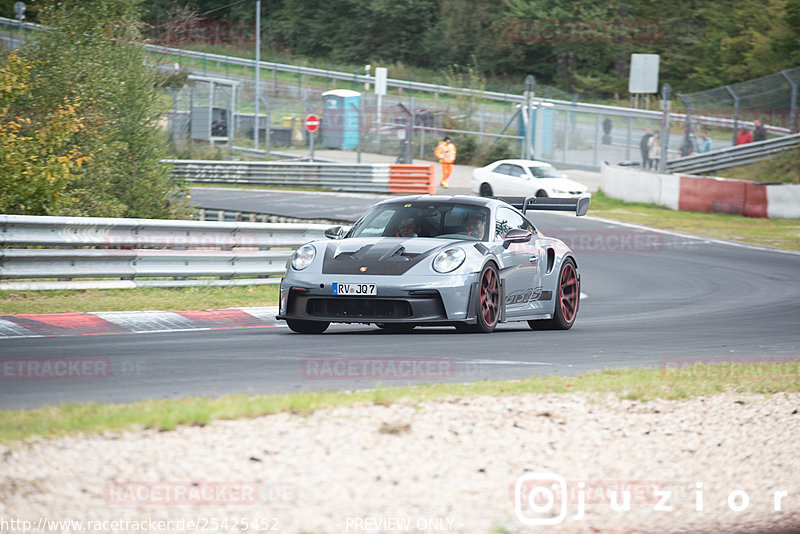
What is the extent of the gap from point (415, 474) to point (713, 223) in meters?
25.1

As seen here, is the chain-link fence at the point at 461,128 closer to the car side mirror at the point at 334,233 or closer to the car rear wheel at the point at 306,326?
the car side mirror at the point at 334,233

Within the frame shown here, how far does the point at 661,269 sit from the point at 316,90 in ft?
136

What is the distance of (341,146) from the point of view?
160ft

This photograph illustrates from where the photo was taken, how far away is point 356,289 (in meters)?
9.52

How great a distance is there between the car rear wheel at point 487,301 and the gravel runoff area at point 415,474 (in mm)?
3466

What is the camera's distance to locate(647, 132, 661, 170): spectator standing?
39.3 m

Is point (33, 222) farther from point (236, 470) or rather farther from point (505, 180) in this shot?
point (505, 180)

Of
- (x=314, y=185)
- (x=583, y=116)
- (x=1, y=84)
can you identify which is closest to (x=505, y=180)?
(x=314, y=185)

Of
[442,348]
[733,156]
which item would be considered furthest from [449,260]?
[733,156]

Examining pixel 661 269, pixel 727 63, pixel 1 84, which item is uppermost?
pixel 727 63

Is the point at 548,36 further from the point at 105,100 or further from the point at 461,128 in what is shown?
the point at 105,100

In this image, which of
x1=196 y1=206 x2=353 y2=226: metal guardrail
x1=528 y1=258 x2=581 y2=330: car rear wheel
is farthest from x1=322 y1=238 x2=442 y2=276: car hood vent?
x1=196 y1=206 x2=353 y2=226: metal guardrail

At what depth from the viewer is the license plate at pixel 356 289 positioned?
9492 mm

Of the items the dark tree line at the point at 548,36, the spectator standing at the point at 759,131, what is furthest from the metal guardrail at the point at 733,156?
the dark tree line at the point at 548,36
